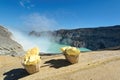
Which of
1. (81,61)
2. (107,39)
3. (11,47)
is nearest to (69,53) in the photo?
(81,61)

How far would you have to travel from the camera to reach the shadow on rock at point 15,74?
25406 mm

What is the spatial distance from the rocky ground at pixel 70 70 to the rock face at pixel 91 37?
4158 inches

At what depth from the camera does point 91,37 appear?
150 metres

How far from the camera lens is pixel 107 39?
143 meters

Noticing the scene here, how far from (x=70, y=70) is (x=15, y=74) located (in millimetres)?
6101

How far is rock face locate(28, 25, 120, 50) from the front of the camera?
139125mm

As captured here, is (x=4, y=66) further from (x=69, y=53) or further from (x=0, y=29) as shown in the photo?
(x=0, y=29)

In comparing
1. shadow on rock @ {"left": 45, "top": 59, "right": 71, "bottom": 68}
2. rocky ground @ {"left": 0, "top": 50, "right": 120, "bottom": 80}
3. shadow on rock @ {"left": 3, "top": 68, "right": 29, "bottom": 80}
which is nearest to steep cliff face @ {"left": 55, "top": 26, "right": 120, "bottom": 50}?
shadow on rock @ {"left": 45, "top": 59, "right": 71, "bottom": 68}

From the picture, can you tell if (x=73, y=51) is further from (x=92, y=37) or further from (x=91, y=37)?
(x=91, y=37)

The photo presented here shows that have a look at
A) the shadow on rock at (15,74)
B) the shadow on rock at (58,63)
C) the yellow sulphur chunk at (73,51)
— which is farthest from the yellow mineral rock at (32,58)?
the yellow sulphur chunk at (73,51)

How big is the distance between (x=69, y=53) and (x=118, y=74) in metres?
6.88

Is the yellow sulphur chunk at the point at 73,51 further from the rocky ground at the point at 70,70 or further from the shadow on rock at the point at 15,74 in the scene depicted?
the shadow on rock at the point at 15,74

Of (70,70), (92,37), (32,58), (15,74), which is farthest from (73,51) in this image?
(92,37)

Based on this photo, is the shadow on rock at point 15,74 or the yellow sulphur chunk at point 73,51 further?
the yellow sulphur chunk at point 73,51
